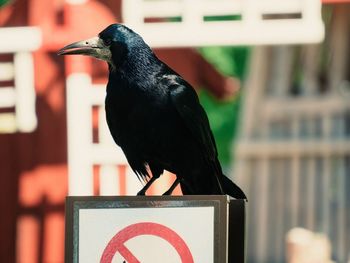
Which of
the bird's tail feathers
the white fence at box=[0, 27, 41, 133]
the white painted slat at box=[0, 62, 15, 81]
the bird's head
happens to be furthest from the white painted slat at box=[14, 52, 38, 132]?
the bird's tail feathers

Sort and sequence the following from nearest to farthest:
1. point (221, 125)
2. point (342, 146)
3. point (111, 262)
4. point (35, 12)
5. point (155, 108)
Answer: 1. point (111, 262)
2. point (155, 108)
3. point (35, 12)
4. point (342, 146)
5. point (221, 125)

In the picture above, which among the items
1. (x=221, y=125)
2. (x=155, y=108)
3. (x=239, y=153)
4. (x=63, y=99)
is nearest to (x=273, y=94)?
(x=239, y=153)

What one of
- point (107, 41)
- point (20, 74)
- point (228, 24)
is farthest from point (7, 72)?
point (107, 41)

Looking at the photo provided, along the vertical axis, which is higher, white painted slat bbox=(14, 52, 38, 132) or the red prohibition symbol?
white painted slat bbox=(14, 52, 38, 132)

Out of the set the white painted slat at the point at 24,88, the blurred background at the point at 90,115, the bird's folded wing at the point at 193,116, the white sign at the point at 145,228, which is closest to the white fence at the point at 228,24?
the blurred background at the point at 90,115

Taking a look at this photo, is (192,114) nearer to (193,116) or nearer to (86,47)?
(193,116)

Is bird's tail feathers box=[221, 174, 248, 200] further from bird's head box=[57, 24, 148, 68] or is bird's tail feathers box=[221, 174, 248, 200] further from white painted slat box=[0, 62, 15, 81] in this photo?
white painted slat box=[0, 62, 15, 81]

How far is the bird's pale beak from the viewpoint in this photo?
14.1 feet

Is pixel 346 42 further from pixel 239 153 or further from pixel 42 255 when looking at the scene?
pixel 42 255

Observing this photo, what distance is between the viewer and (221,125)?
770 inches

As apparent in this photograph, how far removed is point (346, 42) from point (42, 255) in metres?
5.19

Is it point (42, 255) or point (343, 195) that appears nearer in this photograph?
point (42, 255)

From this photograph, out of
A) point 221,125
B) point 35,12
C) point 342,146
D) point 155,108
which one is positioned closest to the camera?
point 155,108

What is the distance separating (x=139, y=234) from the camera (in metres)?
3.87
